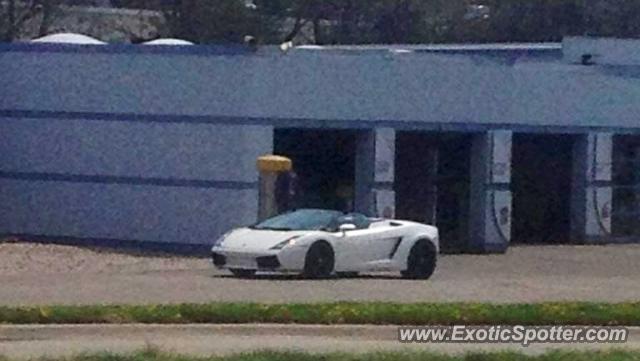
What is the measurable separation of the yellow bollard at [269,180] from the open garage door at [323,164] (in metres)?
4.36

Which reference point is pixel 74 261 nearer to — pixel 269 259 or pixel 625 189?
pixel 269 259

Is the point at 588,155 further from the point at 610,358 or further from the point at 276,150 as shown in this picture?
the point at 610,358

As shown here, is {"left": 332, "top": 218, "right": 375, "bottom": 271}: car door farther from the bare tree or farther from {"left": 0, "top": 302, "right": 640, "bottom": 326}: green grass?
the bare tree

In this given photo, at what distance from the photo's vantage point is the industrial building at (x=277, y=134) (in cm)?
3678

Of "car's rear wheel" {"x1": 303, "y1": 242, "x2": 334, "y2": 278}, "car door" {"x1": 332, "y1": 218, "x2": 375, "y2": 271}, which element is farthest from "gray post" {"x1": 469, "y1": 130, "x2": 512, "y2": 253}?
"car's rear wheel" {"x1": 303, "y1": 242, "x2": 334, "y2": 278}

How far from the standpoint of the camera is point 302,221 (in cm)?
2977

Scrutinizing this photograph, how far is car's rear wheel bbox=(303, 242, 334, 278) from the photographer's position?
29016 millimetres

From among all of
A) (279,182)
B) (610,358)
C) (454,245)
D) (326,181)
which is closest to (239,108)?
(279,182)

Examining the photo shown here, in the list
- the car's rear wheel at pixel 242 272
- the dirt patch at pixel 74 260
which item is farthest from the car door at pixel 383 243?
the dirt patch at pixel 74 260

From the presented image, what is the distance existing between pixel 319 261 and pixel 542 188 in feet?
53.5

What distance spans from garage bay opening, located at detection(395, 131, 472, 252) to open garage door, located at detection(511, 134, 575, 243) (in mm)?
2386

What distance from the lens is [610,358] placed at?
52.3ft

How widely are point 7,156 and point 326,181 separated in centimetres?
701

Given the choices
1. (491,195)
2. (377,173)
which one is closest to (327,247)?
(377,173)
